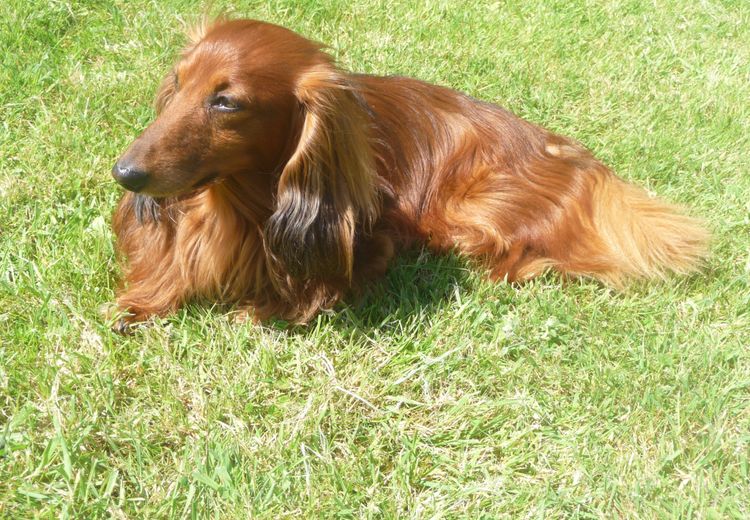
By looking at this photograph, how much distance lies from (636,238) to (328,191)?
4.79ft

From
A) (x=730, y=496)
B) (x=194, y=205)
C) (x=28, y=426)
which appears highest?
(x=194, y=205)

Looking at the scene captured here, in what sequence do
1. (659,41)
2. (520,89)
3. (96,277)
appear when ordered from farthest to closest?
1. (659,41)
2. (520,89)
3. (96,277)

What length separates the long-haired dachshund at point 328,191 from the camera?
2324 millimetres

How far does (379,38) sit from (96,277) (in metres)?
2.58

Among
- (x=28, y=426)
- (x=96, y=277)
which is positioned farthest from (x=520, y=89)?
(x=28, y=426)

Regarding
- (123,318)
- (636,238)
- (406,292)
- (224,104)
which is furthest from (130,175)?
(636,238)

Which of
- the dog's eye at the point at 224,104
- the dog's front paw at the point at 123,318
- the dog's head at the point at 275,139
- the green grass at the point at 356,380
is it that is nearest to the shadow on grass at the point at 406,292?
the green grass at the point at 356,380

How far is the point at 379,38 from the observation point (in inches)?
186

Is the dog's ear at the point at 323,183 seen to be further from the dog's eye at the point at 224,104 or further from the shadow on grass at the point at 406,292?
the shadow on grass at the point at 406,292

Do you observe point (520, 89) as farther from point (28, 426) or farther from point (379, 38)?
point (28, 426)

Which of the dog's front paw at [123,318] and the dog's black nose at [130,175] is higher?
the dog's black nose at [130,175]

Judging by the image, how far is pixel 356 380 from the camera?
2.73 m

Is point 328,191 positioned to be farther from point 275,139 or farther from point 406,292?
point 406,292

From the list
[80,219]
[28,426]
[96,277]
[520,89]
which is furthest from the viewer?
[520,89]
